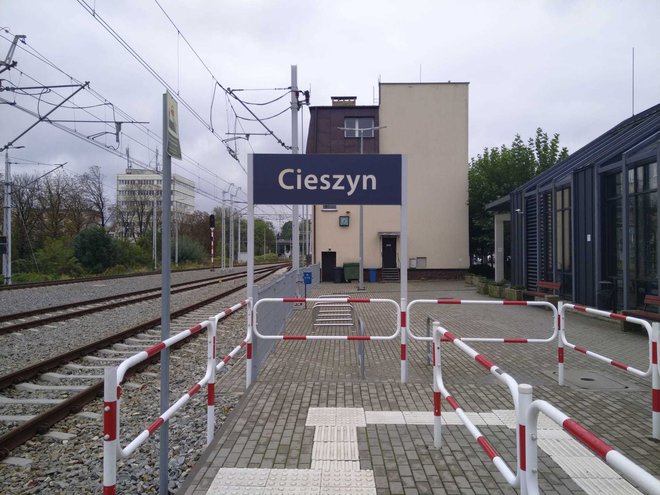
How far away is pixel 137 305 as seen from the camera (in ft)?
58.6

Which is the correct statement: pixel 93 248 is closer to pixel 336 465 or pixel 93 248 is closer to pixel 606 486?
pixel 336 465

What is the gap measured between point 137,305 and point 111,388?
1589 centimetres

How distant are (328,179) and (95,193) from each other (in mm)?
53872

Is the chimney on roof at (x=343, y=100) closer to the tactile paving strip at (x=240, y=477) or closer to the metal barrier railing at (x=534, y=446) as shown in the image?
the tactile paving strip at (x=240, y=477)

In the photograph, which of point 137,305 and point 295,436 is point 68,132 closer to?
point 137,305

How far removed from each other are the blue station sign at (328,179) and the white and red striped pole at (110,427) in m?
5.21

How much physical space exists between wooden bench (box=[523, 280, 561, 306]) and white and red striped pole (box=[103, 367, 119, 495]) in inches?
616

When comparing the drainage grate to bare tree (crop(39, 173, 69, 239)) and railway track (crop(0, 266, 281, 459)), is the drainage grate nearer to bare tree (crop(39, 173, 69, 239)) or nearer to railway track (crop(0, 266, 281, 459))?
railway track (crop(0, 266, 281, 459))

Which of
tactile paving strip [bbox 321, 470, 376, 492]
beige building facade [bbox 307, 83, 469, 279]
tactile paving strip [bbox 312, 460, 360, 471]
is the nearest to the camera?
tactile paving strip [bbox 321, 470, 376, 492]

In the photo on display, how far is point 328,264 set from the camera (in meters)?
33.7

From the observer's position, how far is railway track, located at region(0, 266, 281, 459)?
5714mm

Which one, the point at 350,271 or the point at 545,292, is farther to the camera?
the point at 350,271

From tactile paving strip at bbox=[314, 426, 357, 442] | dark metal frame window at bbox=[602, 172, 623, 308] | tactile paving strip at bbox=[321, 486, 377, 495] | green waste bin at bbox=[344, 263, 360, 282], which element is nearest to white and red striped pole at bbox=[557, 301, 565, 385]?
tactile paving strip at bbox=[314, 426, 357, 442]

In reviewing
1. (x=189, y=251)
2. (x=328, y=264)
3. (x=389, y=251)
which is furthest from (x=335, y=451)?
(x=189, y=251)
